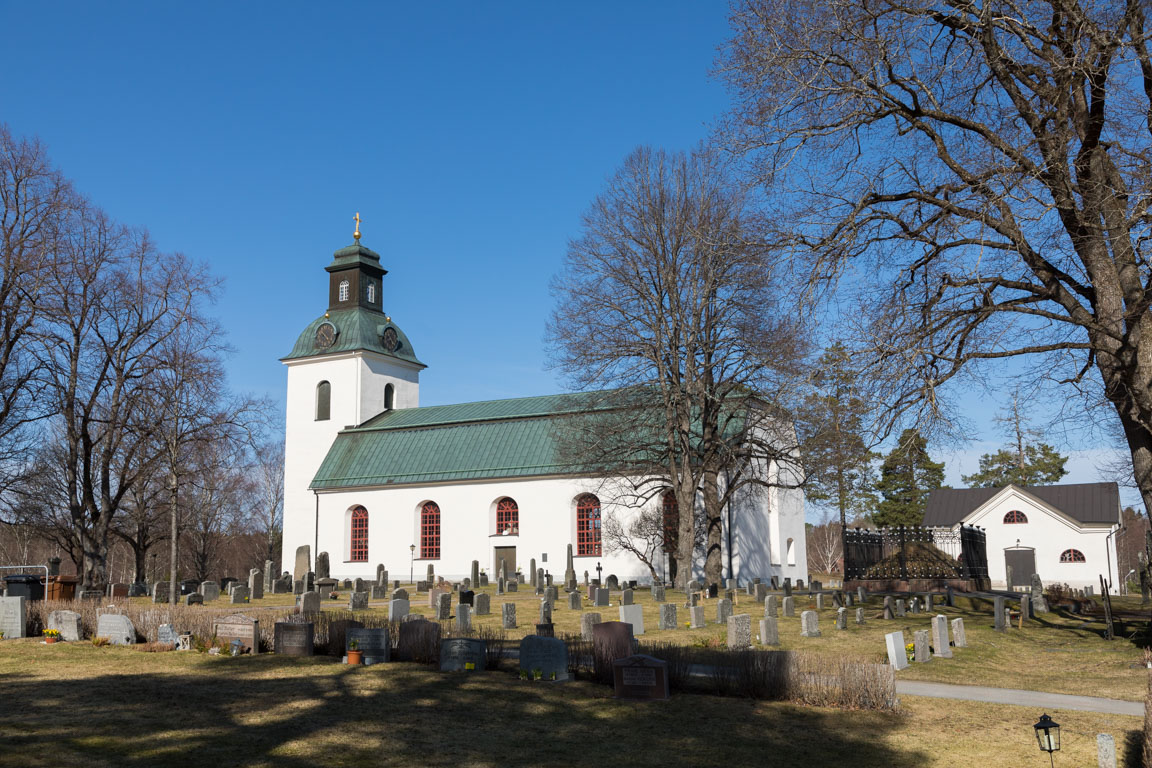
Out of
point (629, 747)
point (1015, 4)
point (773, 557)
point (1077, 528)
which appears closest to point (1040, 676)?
point (629, 747)

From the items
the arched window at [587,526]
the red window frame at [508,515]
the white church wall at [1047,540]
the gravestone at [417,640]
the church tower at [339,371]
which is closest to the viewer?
the gravestone at [417,640]

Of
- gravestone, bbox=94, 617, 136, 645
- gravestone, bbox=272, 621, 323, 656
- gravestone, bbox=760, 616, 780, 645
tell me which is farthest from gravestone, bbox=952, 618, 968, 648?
gravestone, bbox=94, 617, 136, 645

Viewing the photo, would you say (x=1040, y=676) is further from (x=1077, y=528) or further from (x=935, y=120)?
(x=1077, y=528)

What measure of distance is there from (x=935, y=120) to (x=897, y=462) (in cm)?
503

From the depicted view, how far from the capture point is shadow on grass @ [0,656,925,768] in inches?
319

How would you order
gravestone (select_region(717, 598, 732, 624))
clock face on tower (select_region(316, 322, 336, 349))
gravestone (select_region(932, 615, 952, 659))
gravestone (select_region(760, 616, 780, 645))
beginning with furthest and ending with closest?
clock face on tower (select_region(316, 322, 336, 349)) < gravestone (select_region(717, 598, 732, 624)) < gravestone (select_region(760, 616, 780, 645)) < gravestone (select_region(932, 615, 952, 659))

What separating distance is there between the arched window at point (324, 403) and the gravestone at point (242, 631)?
32646 mm

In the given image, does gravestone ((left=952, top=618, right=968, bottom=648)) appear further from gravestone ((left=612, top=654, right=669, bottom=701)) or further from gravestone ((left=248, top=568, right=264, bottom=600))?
gravestone ((left=248, top=568, right=264, bottom=600))

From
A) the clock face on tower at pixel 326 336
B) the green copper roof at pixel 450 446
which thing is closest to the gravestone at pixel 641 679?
the green copper roof at pixel 450 446

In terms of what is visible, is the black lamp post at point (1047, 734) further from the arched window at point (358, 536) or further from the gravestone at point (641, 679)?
the arched window at point (358, 536)

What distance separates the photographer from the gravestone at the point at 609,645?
11.6 m

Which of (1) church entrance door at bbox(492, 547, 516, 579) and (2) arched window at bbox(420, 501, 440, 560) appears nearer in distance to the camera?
(1) church entrance door at bbox(492, 547, 516, 579)

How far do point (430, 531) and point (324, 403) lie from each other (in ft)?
31.4

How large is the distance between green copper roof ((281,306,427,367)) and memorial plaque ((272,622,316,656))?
3227 cm
